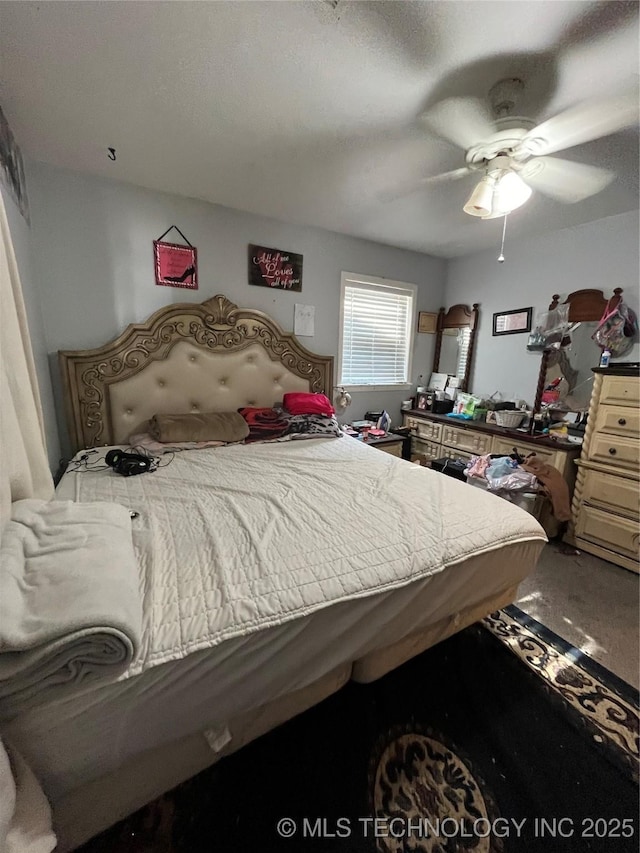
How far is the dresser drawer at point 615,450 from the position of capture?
2004mm

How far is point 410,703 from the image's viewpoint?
1.22 meters

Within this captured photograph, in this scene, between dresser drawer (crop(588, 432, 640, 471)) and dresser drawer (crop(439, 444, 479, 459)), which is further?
dresser drawer (crop(439, 444, 479, 459))

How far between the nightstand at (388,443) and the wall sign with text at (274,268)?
142cm

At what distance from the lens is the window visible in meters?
3.04

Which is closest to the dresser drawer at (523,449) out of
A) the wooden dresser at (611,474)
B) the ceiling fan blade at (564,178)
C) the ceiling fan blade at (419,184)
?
the wooden dresser at (611,474)

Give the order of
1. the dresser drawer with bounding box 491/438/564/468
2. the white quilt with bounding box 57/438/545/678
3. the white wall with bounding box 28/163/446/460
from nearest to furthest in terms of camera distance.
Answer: the white quilt with bounding box 57/438/545/678 < the white wall with bounding box 28/163/446/460 < the dresser drawer with bounding box 491/438/564/468

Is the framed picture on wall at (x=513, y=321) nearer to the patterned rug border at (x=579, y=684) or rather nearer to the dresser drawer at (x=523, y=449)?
the dresser drawer at (x=523, y=449)

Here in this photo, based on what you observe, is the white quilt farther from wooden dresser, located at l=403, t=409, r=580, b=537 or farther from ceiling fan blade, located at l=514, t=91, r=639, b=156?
ceiling fan blade, located at l=514, t=91, r=639, b=156

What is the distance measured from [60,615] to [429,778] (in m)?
1.17

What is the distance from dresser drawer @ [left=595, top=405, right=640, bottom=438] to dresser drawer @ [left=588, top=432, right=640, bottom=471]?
0.12ft

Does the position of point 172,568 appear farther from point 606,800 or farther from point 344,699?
point 606,800

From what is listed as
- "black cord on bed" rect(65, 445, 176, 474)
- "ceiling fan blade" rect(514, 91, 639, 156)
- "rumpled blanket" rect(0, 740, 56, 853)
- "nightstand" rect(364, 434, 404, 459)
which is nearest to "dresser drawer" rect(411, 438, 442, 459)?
"nightstand" rect(364, 434, 404, 459)

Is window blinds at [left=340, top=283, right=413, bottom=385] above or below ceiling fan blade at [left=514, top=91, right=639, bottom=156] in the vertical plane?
below

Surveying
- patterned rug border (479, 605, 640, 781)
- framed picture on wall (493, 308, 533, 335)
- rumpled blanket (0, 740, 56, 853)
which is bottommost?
patterned rug border (479, 605, 640, 781)
